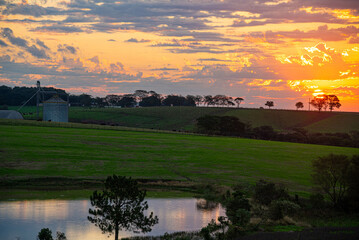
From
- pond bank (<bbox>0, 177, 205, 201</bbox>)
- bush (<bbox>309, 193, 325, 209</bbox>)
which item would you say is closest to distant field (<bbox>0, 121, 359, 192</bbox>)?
pond bank (<bbox>0, 177, 205, 201</bbox>)

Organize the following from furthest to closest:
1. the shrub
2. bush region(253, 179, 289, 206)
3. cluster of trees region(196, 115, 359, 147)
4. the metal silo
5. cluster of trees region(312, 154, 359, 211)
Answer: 1. the metal silo
2. cluster of trees region(196, 115, 359, 147)
3. bush region(253, 179, 289, 206)
4. the shrub
5. cluster of trees region(312, 154, 359, 211)

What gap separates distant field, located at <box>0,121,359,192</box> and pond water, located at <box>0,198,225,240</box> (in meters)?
14.9

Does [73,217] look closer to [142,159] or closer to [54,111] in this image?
[142,159]

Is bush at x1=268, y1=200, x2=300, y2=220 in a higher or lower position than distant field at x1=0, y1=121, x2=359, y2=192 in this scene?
lower

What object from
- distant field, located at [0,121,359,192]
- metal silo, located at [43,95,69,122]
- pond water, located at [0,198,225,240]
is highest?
metal silo, located at [43,95,69,122]

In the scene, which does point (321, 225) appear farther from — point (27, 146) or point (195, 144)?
point (195, 144)

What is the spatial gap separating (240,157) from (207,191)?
31956 millimetres

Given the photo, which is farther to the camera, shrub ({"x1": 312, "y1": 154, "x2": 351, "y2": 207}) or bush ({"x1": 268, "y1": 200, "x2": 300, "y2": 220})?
shrub ({"x1": 312, "y1": 154, "x2": 351, "y2": 207})

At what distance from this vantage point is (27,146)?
82.6 meters

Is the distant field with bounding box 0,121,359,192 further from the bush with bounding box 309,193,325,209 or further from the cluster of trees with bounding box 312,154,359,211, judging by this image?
the bush with bounding box 309,193,325,209

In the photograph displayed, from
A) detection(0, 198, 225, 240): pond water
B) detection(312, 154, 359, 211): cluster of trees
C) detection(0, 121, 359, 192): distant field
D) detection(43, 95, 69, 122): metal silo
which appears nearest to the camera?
detection(0, 198, 225, 240): pond water

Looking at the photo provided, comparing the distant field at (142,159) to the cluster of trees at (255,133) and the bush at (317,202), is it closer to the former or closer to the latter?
the bush at (317,202)

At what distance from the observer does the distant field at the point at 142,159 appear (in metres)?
68.1

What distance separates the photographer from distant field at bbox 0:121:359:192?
68125 mm
